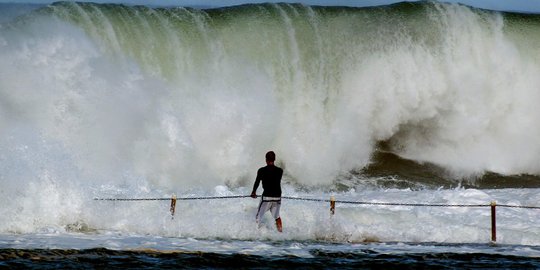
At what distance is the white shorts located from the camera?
15602mm

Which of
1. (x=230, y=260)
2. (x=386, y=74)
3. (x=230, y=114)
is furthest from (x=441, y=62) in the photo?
(x=230, y=260)

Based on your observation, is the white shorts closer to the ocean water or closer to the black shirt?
the black shirt

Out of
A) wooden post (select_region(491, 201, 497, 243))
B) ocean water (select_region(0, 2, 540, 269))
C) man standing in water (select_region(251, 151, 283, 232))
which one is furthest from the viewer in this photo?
wooden post (select_region(491, 201, 497, 243))

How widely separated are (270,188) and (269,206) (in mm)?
300

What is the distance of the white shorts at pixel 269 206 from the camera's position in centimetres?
1560

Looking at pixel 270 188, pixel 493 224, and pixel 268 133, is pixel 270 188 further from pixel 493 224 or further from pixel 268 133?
pixel 268 133

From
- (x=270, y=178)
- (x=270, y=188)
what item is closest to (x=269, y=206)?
(x=270, y=188)

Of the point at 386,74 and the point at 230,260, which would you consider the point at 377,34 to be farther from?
the point at 230,260

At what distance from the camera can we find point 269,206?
1569 cm

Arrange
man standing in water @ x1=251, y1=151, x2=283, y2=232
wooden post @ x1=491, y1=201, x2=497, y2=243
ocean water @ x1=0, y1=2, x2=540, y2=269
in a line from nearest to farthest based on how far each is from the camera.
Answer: ocean water @ x1=0, y1=2, x2=540, y2=269
man standing in water @ x1=251, y1=151, x2=283, y2=232
wooden post @ x1=491, y1=201, x2=497, y2=243

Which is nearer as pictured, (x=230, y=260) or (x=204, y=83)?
(x=230, y=260)

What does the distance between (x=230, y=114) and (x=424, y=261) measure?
34.8ft

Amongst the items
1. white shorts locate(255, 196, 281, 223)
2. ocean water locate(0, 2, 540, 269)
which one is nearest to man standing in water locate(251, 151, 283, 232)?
white shorts locate(255, 196, 281, 223)

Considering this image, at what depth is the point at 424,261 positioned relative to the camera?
13.5m
